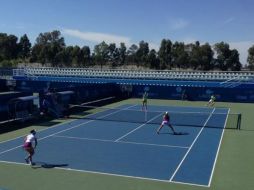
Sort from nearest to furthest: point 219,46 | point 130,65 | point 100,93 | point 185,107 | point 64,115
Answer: point 64,115, point 185,107, point 100,93, point 219,46, point 130,65

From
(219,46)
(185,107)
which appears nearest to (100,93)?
(185,107)

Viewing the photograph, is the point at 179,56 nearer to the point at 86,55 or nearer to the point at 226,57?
the point at 226,57

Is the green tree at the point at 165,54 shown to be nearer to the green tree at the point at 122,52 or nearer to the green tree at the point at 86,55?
the green tree at the point at 122,52

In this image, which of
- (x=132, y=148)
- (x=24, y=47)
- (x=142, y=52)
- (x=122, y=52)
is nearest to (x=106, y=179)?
(x=132, y=148)

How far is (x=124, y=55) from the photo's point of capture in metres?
106

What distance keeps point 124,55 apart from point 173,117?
7740cm

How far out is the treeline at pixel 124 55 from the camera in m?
83.5

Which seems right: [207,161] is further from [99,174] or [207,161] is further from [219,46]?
[219,46]

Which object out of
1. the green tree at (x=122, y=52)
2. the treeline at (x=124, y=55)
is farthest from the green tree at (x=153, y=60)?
the green tree at (x=122, y=52)

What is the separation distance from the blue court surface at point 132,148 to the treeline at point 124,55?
57008mm

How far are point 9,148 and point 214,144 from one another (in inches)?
403

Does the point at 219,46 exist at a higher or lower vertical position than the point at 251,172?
higher

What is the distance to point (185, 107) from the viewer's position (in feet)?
118

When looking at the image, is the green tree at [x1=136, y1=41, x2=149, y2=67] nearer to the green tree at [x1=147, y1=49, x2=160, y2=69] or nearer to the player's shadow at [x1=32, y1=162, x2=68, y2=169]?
the green tree at [x1=147, y1=49, x2=160, y2=69]
